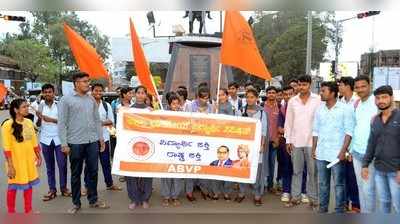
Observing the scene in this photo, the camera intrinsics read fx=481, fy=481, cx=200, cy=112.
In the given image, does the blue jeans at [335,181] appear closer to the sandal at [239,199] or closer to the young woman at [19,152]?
the sandal at [239,199]

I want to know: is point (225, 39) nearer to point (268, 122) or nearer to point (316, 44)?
point (268, 122)

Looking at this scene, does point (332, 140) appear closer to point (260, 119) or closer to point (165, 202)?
point (260, 119)

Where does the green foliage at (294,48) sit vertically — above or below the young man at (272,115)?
above

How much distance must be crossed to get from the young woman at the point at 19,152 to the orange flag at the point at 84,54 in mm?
729

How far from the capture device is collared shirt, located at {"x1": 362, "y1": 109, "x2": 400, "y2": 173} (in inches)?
152

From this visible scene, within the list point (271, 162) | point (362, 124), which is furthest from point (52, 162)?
point (362, 124)

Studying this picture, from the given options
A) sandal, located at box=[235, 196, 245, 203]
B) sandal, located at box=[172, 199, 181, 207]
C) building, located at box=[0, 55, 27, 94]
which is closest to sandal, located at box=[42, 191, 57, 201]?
sandal, located at box=[172, 199, 181, 207]

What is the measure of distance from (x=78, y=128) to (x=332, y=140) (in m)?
2.81

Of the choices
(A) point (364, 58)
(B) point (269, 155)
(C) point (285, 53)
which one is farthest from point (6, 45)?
(B) point (269, 155)

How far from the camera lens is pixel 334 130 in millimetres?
5020

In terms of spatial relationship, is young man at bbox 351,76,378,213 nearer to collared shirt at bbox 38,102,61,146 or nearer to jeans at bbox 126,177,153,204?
jeans at bbox 126,177,153,204

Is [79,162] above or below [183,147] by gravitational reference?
below

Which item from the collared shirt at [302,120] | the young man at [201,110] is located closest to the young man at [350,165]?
the collared shirt at [302,120]

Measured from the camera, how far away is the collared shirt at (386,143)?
3.86 m
